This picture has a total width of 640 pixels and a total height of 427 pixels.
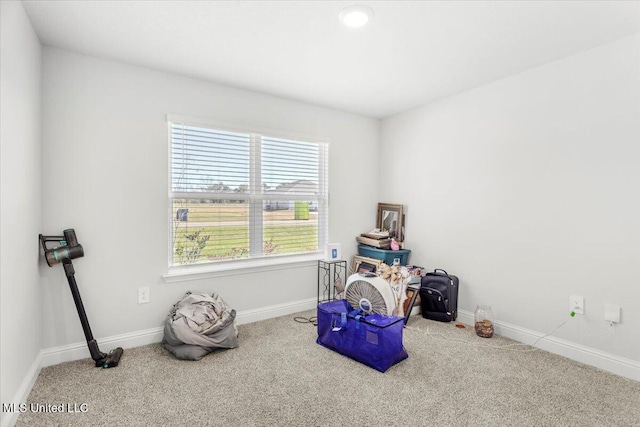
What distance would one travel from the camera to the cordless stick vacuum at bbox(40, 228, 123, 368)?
2.22 meters

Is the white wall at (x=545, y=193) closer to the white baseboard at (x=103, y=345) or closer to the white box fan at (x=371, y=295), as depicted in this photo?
the white box fan at (x=371, y=295)

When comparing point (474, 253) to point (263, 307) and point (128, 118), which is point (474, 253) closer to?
point (263, 307)

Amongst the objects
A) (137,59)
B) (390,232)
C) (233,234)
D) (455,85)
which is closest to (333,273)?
(390,232)

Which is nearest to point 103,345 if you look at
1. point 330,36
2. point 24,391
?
Answer: point 24,391

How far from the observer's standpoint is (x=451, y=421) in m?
1.71

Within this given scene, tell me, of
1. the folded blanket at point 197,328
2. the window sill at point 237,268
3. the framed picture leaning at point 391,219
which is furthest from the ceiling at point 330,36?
the folded blanket at point 197,328

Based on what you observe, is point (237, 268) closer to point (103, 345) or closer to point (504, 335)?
point (103, 345)

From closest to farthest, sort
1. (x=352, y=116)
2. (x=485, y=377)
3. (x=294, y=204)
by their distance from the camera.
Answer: (x=485, y=377) < (x=294, y=204) < (x=352, y=116)

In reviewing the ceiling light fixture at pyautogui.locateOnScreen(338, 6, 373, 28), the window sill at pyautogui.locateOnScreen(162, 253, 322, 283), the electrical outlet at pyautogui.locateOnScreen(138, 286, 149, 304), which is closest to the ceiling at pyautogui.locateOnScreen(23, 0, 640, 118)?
the ceiling light fixture at pyautogui.locateOnScreen(338, 6, 373, 28)

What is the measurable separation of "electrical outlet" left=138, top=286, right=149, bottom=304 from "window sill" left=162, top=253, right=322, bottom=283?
158 mm

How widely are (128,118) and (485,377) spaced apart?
3.19 metres

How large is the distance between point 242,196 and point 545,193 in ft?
8.48

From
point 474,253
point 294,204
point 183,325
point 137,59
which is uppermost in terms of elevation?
point 137,59

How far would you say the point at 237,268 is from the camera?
3039mm
